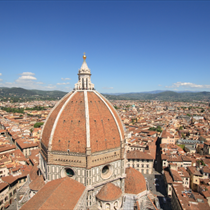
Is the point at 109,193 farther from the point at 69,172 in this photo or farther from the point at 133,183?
the point at 69,172

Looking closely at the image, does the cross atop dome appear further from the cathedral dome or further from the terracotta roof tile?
the terracotta roof tile

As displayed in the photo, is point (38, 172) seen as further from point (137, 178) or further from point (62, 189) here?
point (137, 178)

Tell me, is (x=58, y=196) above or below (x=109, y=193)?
above

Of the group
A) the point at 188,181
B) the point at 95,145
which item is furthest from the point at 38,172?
the point at 188,181

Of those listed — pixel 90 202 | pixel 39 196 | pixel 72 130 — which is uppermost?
pixel 72 130

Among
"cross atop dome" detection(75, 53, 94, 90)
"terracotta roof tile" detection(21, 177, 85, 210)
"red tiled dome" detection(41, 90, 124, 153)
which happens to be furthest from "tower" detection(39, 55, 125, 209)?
"cross atop dome" detection(75, 53, 94, 90)

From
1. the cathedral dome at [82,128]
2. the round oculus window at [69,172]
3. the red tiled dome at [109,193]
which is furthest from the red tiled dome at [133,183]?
Result: the round oculus window at [69,172]

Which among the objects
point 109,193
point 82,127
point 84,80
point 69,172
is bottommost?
point 109,193

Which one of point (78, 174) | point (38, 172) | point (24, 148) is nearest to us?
point (78, 174)

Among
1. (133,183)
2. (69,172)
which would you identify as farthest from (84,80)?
(133,183)
